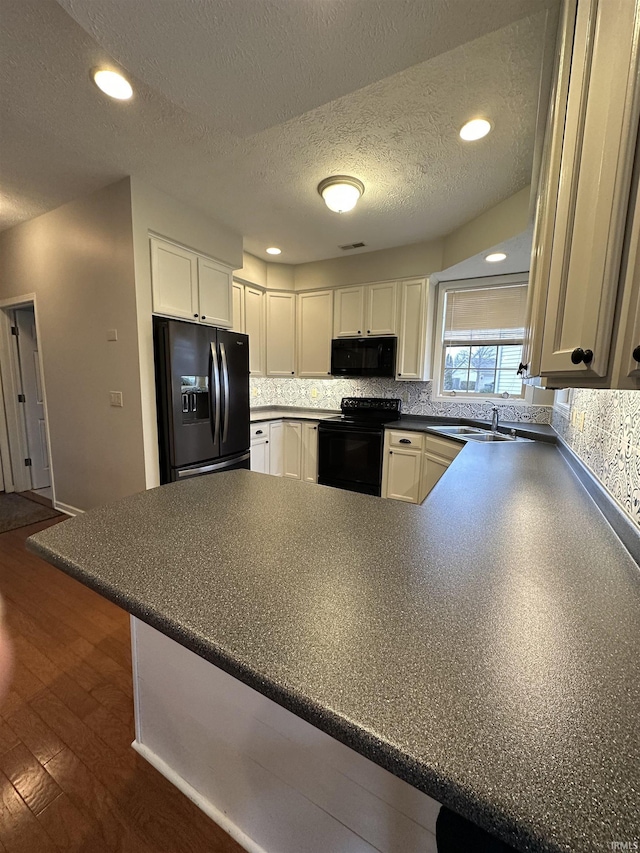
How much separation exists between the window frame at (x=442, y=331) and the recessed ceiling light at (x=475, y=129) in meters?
1.66

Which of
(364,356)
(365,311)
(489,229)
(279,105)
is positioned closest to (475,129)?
(489,229)

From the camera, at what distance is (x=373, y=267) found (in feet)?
11.7

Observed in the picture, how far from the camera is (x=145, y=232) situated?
2.33 m

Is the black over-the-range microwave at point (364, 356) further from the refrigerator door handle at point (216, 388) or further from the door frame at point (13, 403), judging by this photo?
the door frame at point (13, 403)

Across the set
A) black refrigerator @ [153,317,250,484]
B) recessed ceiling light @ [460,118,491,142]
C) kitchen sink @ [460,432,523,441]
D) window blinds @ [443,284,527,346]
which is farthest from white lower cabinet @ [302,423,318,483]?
recessed ceiling light @ [460,118,491,142]

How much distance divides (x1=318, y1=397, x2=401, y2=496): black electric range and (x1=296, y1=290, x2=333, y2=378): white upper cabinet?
Result: 56 centimetres

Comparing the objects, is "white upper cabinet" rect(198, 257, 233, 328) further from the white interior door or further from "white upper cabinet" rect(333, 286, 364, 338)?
the white interior door

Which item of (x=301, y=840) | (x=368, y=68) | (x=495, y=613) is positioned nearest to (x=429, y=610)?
(x=495, y=613)

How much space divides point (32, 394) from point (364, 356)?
3.69 metres

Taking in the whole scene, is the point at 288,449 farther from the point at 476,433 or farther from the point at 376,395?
the point at 476,433

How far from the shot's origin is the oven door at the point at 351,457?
3346 mm

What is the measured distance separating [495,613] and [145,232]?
287 centimetres

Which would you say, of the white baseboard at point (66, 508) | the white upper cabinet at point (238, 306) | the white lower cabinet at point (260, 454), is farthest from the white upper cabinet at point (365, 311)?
the white baseboard at point (66, 508)

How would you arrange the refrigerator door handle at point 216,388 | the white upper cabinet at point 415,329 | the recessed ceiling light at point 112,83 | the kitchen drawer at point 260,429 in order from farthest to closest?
1. the kitchen drawer at point 260,429
2. the white upper cabinet at point 415,329
3. the refrigerator door handle at point 216,388
4. the recessed ceiling light at point 112,83
